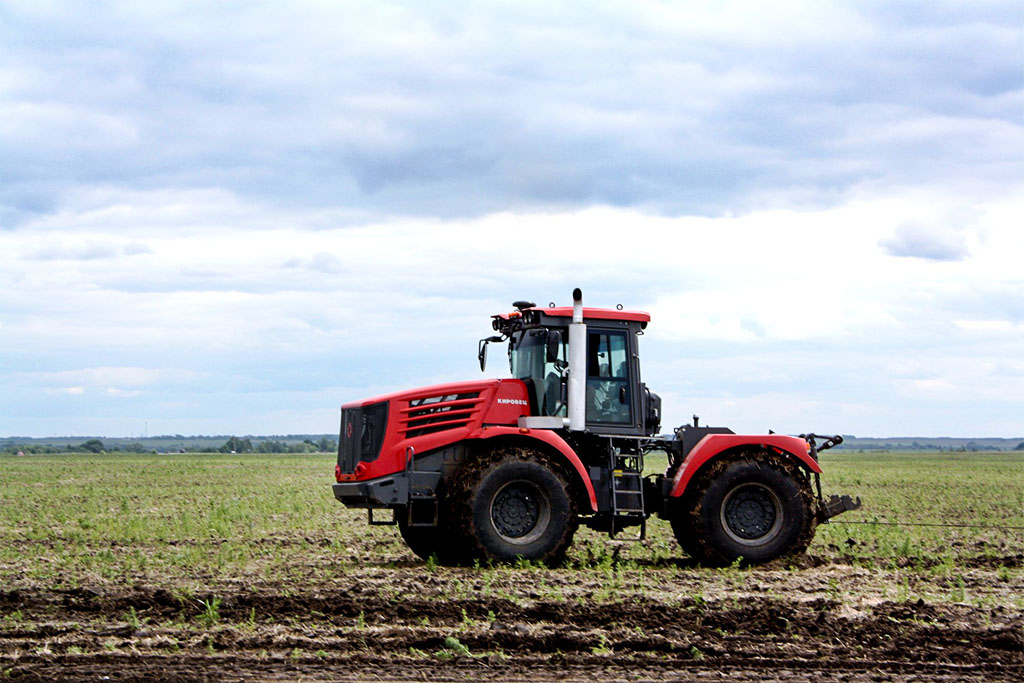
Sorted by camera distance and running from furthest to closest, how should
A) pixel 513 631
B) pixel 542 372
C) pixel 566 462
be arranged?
1. pixel 542 372
2. pixel 566 462
3. pixel 513 631

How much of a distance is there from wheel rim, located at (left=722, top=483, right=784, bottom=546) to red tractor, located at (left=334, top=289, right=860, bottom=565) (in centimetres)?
2

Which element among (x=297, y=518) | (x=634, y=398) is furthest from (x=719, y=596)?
(x=297, y=518)

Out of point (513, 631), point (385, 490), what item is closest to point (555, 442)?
point (385, 490)

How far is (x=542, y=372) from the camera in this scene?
16.2 m

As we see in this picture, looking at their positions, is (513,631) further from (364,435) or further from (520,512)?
(364,435)

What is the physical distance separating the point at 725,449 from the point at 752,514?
94 centimetres

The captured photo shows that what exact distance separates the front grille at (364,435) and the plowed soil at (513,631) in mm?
2190

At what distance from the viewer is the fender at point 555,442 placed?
15.4m

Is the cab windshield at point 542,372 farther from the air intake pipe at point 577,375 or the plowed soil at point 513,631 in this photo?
the plowed soil at point 513,631

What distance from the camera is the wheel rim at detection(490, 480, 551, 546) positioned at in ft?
50.2

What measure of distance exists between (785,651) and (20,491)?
3404 cm

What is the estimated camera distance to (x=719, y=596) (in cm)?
1305

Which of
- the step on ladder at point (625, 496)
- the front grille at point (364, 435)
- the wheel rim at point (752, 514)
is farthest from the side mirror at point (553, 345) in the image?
the wheel rim at point (752, 514)

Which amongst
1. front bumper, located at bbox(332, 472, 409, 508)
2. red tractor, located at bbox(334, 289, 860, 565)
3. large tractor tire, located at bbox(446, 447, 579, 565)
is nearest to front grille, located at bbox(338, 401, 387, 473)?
red tractor, located at bbox(334, 289, 860, 565)
